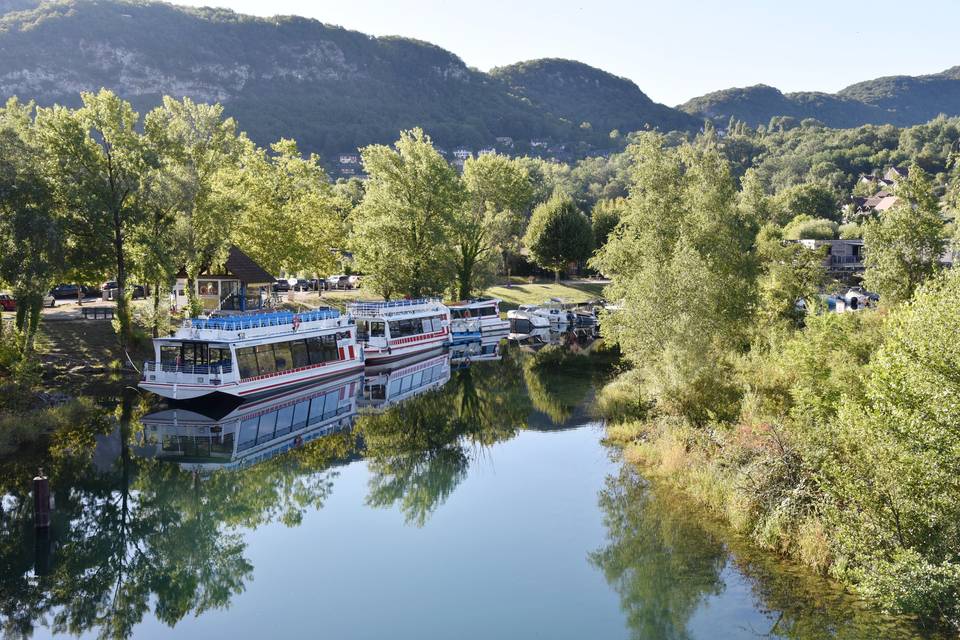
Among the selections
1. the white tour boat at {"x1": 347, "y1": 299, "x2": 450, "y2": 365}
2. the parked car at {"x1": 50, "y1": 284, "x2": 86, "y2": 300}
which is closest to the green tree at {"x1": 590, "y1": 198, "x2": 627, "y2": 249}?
the white tour boat at {"x1": 347, "y1": 299, "x2": 450, "y2": 365}

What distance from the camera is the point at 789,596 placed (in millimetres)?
18406

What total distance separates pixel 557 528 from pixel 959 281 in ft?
45.2

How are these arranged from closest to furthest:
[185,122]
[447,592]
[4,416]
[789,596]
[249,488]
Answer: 1. [789,596]
2. [447,592]
3. [249,488]
4. [4,416]
5. [185,122]

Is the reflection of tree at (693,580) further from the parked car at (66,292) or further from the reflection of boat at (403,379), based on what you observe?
the parked car at (66,292)

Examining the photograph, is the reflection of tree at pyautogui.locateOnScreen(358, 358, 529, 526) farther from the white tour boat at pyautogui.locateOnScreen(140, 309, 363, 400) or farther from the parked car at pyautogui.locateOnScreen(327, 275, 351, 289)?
the parked car at pyautogui.locateOnScreen(327, 275, 351, 289)

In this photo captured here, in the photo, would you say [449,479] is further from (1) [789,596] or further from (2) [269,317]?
(2) [269,317]

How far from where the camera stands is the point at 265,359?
1722 inches

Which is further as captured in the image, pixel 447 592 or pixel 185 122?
pixel 185 122

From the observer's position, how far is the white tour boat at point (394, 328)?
2231 inches

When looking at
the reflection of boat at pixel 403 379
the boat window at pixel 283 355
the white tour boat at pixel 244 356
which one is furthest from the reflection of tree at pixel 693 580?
the boat window at pixel 283 355

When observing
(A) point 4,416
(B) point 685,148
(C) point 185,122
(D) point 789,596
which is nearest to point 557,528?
(D) point 789,596

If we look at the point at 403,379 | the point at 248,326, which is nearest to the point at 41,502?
the point at 248,326

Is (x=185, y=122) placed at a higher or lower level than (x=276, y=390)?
higher

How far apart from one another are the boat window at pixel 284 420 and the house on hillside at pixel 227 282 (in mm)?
20714
